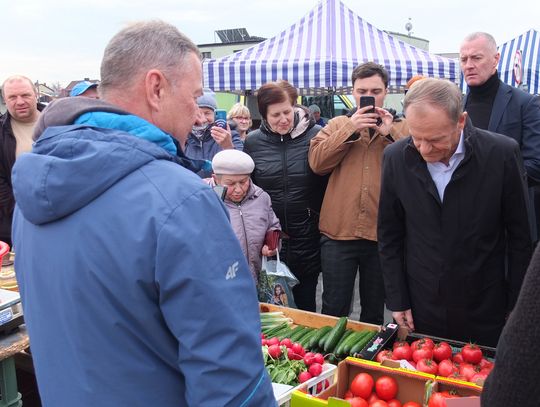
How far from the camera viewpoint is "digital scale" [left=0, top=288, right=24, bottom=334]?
2436 mm

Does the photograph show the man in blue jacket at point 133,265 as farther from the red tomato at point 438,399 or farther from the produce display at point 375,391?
the produce display at point 375,391

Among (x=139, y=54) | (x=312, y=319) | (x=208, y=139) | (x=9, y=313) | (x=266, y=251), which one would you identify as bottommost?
(x=312, y=319)

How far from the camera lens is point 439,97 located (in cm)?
232

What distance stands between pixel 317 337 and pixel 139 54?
202cm

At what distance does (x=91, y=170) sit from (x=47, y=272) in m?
0.28

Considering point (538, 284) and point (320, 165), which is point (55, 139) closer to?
point (538, 284)

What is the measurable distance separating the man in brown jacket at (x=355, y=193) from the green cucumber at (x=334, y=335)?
1.98ft

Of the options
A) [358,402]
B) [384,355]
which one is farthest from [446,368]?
[358,402]

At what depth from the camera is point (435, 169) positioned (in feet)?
8.41

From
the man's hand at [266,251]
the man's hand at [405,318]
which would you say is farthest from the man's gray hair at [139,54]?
the man's hand at [266,251]

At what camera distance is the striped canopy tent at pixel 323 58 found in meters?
7.66

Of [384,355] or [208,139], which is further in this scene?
[208,139]

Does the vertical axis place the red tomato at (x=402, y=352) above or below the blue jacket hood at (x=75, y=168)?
below

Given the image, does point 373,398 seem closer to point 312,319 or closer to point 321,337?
point 321,337
